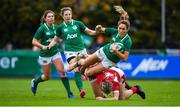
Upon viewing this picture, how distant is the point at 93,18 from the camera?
42406 millimetres

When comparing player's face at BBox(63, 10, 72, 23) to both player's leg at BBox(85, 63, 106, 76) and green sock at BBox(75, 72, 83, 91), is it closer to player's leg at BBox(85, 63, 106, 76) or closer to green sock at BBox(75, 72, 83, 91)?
green sock at BBox(75, 72, 83, 91)

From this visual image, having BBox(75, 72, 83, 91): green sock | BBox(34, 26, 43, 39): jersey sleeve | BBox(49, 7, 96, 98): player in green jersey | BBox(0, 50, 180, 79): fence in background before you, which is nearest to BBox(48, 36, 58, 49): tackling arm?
BBox(49, 7, 96, 98): player in green jersey

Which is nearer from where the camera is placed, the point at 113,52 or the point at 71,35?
the point at 113,52

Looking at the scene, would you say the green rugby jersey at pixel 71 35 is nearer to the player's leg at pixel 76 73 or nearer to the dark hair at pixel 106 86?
the player's leg at pixel 76 73

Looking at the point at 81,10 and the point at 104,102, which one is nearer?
the point at 104,102

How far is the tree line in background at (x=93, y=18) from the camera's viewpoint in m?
41.8

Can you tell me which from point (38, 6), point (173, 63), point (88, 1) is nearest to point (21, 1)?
point (38, 6)

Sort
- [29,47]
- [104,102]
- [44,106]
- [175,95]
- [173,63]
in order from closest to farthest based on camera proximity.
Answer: [44,106] → [104,102] → [175,95] → [173,63] → [29,47]

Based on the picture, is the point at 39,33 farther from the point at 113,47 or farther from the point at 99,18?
the point at 99,18

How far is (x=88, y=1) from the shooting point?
42.4 meters

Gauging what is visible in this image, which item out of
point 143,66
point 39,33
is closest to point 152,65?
point 143,66

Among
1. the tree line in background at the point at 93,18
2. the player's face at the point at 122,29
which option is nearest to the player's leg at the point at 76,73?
the player's face at the point at 122,29

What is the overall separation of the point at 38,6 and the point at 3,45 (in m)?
3.22

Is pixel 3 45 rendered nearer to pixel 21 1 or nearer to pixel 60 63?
pixel 21 1
